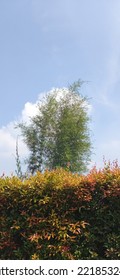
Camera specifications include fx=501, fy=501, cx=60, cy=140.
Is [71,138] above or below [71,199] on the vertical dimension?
above

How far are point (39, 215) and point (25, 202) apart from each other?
27 centimetres

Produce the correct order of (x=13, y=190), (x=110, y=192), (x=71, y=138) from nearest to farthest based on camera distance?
1. (x=110, y=192)
2. (x=13, y=190)
3. (x=71, y=138)

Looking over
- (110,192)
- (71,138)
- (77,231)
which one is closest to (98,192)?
(110,192)

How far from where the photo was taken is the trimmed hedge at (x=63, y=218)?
672cm

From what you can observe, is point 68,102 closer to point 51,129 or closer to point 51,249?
point 51,129

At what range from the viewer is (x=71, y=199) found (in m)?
6.86

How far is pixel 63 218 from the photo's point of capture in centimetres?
684

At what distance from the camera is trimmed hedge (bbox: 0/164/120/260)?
672 cm

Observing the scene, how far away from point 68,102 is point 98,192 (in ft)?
62.8

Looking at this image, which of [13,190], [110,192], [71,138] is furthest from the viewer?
[71,138]

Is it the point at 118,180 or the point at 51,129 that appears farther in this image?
the point at 51,129

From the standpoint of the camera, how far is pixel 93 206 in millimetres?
6762

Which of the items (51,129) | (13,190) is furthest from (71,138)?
(13,190)

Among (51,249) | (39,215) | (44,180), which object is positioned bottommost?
(51,249)
